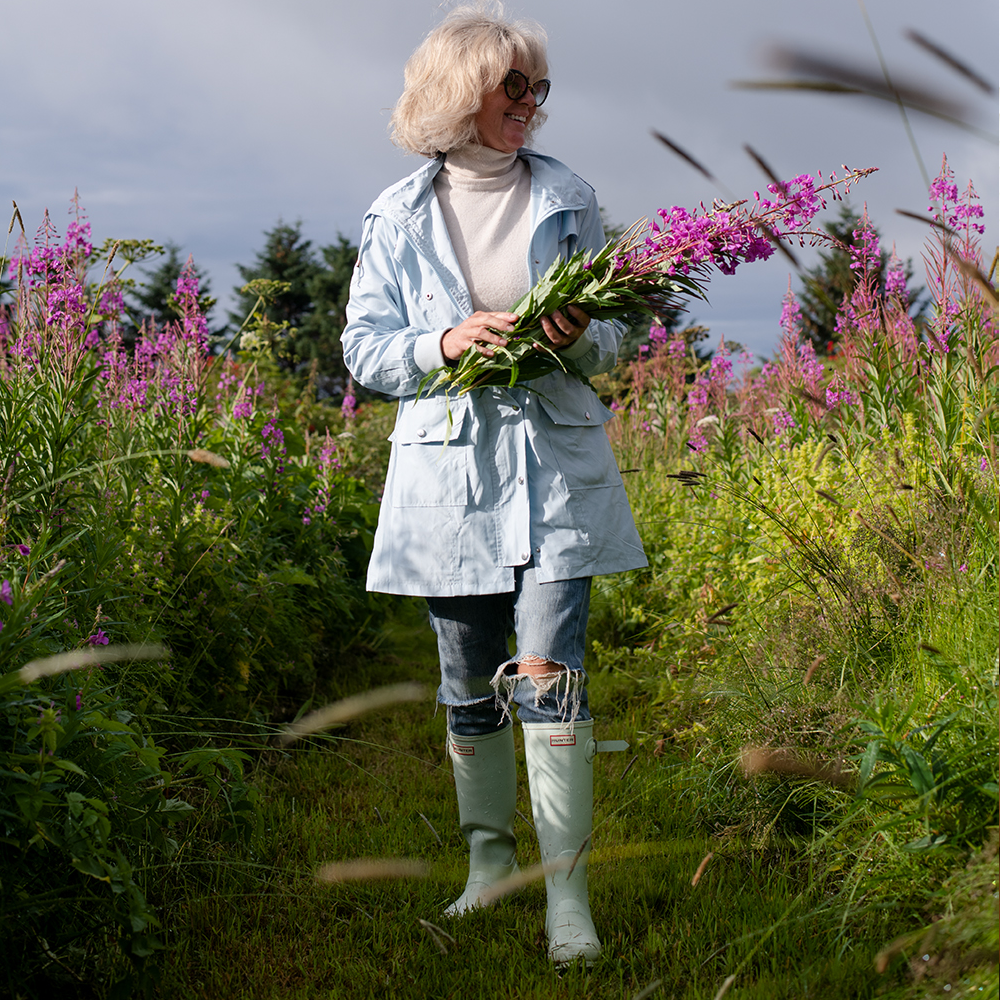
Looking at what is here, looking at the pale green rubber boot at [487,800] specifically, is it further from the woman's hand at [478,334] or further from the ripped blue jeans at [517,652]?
the woman's hand at [478,334]

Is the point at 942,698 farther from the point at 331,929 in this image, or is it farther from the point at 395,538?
the point at 331,929

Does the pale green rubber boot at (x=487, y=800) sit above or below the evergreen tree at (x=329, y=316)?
below

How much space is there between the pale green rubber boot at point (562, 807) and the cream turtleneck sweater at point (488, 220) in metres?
1.09

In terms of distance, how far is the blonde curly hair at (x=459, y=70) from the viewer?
2256mm

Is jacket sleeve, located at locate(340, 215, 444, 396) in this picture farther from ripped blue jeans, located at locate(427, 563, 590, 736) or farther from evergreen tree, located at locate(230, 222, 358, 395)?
evergreen tree, located at locate(230, 222, 358, 395)

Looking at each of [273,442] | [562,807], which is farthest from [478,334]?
[273,442]

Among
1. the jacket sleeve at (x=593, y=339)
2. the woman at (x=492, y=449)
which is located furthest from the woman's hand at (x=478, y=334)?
the jacket sleeve at (x=593, y=339)

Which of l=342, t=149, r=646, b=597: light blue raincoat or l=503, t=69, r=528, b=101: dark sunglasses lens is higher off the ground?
l=503, t=69, r=528, b=101: dark sunglasses lens

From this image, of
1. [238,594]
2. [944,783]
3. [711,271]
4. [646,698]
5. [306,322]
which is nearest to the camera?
[944,783]

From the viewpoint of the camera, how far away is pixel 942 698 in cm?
191

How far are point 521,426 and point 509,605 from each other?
493 millimetres

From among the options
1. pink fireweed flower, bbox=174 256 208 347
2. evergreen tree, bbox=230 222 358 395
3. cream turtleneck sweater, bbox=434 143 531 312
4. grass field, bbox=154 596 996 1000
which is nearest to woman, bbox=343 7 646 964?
cream turtleneck sweater, bbox=434 143 531 312

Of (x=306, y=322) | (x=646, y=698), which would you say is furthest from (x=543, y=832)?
(x=306, y=322)

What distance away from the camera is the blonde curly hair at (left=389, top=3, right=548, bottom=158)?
88.8 inches
